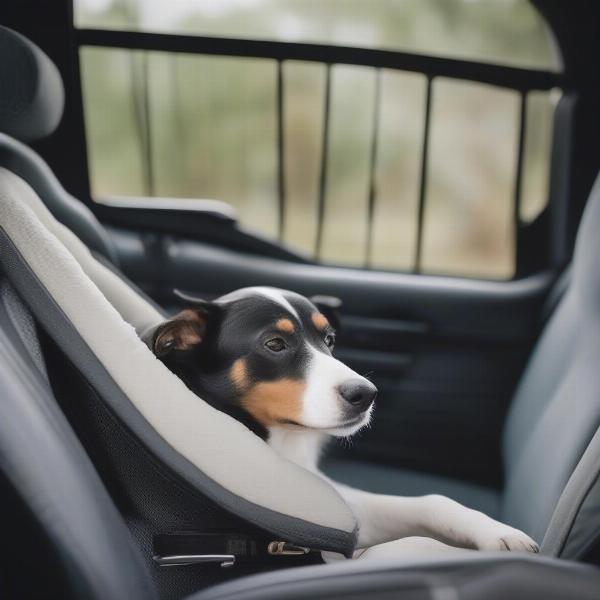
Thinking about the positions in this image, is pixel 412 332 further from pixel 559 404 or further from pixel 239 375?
pixel 239 375

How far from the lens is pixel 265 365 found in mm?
1685

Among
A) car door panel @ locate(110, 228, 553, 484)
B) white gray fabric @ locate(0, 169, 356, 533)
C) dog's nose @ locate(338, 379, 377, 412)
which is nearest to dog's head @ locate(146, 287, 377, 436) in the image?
dog's nose @ locate(338, 379, 377, 412)

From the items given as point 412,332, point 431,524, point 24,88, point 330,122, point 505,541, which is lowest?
point 412,332

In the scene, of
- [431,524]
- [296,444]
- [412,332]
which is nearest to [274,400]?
[296,444]

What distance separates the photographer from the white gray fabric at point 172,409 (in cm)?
120

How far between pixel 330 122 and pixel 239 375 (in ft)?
4.51

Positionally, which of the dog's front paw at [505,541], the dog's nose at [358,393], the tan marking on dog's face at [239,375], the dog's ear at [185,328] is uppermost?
the dog's ear at [185,328]

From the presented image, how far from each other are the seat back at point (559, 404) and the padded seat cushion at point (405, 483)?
0.10 metres

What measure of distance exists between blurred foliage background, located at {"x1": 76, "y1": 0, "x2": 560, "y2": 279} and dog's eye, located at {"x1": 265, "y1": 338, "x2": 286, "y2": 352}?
40.8 inches

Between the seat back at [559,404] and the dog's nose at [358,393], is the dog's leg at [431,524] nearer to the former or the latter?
the seat back at [559,404]

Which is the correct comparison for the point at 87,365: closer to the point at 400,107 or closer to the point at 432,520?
the point at 432,520

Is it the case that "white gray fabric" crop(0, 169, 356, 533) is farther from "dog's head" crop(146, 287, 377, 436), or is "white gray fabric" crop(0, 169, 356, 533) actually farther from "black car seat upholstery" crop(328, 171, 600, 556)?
"black car seat upholstery" crop(328, 171, 600, 556)

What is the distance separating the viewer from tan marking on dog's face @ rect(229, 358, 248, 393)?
1.66m

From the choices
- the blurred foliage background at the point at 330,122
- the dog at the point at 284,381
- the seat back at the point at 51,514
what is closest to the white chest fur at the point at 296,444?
the dog at the point at 284,381
